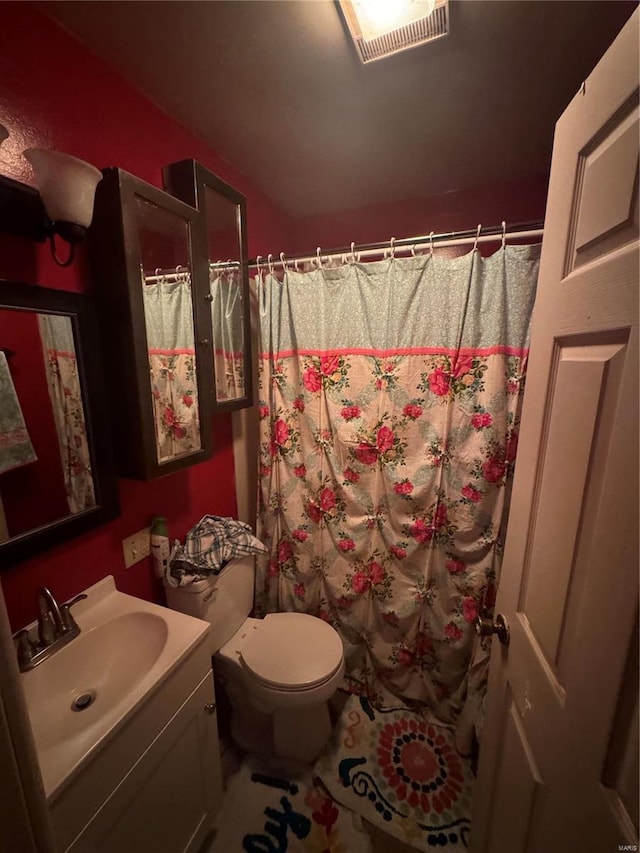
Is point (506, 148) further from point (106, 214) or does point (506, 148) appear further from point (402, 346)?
point (106, 214)

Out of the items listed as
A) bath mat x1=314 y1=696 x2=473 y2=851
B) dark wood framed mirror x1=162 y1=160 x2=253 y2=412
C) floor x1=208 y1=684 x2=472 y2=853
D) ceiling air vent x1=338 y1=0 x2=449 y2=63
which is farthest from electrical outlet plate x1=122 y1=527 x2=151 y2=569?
ceiling air vent x1=338 y1=0 x2=449 y2=63

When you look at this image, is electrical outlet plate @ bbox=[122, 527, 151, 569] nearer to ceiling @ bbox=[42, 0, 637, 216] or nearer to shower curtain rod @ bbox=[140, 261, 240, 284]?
shower curtain rod @ bbox=[140, 261, 240, 284]

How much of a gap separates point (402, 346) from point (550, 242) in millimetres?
670

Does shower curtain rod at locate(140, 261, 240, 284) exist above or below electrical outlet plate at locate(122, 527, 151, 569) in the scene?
above

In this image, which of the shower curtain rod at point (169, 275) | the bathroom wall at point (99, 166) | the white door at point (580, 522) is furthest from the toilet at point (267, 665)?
the shower curtain rod at point (169, 275)

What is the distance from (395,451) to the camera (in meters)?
1.46

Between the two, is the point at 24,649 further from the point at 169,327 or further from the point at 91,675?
the point at 169,327

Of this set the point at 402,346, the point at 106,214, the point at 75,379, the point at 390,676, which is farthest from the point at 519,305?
the point at 390,676

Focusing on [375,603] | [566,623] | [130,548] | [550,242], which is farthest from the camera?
[375,603]

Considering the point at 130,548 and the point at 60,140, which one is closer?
the point at 60,140

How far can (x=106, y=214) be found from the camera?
94 cm

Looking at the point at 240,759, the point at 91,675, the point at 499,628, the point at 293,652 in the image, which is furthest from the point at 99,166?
the point at 240,759

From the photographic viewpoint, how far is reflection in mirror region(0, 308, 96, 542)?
857 mm

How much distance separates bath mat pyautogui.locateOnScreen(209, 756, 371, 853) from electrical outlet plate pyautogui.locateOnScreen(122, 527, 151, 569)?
997 millimetres
